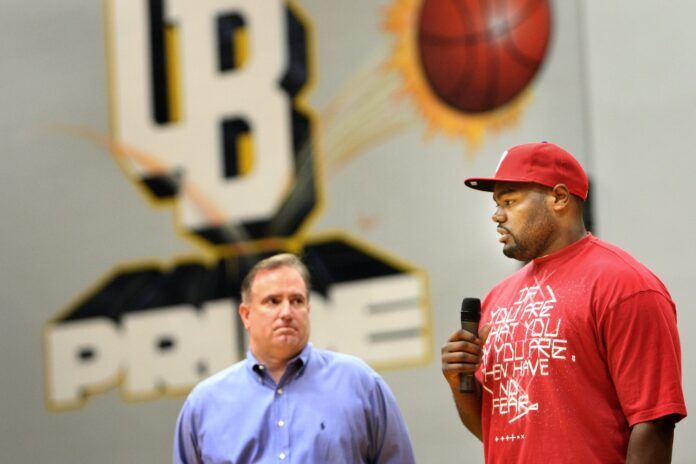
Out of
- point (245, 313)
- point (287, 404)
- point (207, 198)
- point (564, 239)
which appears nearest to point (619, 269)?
point (564, 239)

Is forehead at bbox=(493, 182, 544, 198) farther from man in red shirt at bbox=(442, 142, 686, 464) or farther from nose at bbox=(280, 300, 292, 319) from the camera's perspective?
nose at bbox=(280, 300, 292, 319)

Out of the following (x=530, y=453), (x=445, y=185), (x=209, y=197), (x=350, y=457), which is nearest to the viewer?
Answer: (x=530, y=453)

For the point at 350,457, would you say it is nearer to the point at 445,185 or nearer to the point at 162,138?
the point at 445,185

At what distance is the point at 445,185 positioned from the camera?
4.95 m

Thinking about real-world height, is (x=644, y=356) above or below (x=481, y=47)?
below

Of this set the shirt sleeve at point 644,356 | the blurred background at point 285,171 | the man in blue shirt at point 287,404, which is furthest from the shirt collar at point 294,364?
the blurred background at point 285,171

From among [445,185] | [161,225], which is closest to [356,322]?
[445,185]

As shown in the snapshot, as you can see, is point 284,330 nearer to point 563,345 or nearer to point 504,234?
point 504,234

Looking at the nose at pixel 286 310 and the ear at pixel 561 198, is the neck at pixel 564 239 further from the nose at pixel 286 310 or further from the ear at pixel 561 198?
the nose at pixel 286 310

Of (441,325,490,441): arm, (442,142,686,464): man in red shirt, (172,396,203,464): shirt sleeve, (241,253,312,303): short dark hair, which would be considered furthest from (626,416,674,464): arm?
(172,396,203,464): shirt sleeve

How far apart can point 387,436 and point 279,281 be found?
0.57m

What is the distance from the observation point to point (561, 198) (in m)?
2.50

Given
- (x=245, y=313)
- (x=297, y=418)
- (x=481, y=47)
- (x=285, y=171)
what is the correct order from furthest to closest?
1. (x=285, y=171)
2. (x=481, y=47)
3. (x=245, y=313)
4. (x=297, y=418)

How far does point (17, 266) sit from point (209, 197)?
1.19 meters
